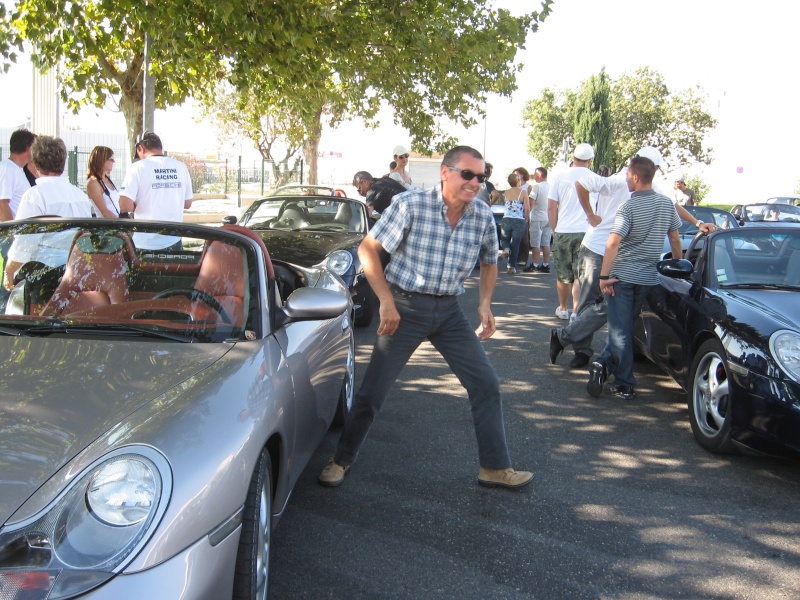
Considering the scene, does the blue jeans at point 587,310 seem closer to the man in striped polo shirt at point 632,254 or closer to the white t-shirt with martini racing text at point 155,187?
the man in striped polo shirt at point 632,254

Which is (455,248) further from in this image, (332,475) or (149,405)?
(149,405)

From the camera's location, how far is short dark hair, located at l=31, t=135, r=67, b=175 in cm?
547

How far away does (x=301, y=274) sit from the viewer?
497cm

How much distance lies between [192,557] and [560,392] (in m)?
4.55

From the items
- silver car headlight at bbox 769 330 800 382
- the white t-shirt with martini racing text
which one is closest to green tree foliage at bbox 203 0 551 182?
the white t-shirt with martini racing text

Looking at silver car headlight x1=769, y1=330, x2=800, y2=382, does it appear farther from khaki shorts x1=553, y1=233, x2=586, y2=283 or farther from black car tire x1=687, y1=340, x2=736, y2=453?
khaki shorts x1=553, y1=233, x2=586, y2=283

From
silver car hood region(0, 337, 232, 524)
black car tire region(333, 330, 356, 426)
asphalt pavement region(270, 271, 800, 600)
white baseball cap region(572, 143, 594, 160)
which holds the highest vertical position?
white baseball cap region(572, 143, 594, 160)

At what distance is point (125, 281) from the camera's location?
3.62m

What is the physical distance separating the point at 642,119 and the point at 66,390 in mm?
63441

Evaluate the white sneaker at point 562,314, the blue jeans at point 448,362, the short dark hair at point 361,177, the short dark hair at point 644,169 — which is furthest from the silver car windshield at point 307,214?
the blue jeans at point 448,362

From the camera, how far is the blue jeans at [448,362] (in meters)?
4.06

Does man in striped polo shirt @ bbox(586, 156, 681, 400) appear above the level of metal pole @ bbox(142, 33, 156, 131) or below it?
below

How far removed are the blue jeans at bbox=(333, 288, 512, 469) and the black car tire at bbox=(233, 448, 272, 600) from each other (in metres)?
1.28

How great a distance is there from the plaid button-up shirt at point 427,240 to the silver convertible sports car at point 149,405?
0.53 m
